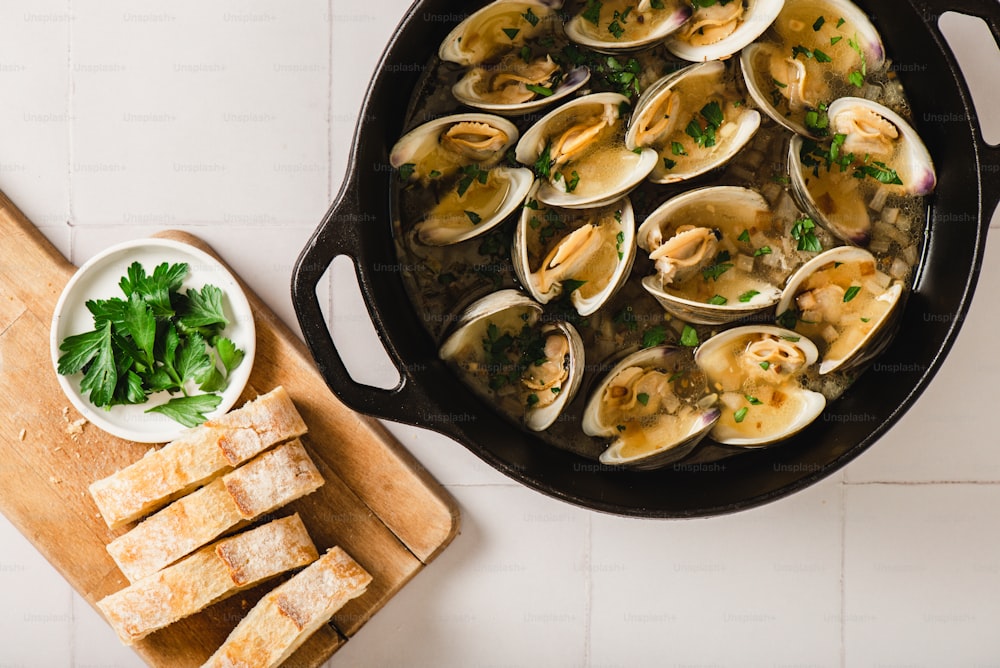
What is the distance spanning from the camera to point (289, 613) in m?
1.67

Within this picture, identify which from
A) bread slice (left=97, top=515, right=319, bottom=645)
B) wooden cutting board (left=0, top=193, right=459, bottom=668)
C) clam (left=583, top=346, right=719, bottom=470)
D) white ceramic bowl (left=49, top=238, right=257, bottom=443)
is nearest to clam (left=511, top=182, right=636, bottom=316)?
clam (left=583, top=346, right=719, bottom=470)

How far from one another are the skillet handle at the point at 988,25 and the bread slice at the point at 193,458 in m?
1.41

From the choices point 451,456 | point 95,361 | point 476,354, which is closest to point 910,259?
point 476,354

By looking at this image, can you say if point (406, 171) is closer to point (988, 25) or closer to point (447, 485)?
point (447, 485)

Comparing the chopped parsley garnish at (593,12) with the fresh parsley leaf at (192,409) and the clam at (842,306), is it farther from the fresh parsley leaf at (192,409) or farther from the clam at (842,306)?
the fresh parsley leaf at (192,409)

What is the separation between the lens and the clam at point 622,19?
1605 millimetres

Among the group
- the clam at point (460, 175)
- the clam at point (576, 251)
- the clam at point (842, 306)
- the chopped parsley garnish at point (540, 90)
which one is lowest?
the clam at point (842, 306)

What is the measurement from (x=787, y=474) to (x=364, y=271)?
0.90m

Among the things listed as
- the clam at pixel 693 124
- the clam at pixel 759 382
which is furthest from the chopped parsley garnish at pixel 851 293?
the clam at pixel 693 124

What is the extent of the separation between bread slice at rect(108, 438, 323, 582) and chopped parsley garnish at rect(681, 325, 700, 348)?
82 cm

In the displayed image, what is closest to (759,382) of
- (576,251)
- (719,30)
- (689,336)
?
(689,336)

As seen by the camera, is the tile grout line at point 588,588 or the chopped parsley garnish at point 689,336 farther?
the tile grout line at point 588,588

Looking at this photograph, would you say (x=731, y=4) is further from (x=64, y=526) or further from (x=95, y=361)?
(x=64, y=526)

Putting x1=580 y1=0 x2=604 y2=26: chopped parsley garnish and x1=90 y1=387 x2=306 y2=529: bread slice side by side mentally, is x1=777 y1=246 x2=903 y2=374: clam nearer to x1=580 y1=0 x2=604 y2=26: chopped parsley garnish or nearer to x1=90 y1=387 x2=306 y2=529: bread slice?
x1=580 y1=0 x2=604 y2=26: chopped parsley garnish
